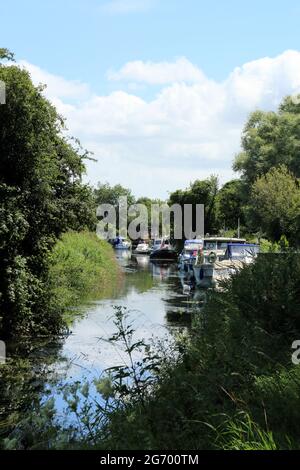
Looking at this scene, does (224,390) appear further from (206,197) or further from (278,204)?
(206,197)

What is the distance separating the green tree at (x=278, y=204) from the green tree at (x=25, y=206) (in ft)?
67.2

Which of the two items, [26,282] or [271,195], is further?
[271,195]

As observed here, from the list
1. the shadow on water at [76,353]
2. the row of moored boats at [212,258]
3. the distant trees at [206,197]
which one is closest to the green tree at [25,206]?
the shadow on water at [76,353]

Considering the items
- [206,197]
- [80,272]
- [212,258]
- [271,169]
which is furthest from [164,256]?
[80,272]

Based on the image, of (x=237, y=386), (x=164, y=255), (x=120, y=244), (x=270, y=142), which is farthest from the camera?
(x=120, y=244)

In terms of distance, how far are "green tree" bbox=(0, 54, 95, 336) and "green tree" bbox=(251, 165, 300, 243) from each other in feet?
67.2

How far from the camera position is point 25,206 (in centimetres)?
1616

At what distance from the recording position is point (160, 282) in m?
39.6

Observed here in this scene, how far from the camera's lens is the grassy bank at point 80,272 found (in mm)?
24461

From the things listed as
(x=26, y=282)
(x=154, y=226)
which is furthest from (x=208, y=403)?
(x=154, y=226)

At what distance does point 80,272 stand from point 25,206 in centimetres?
1420

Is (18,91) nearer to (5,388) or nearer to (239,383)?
(5,388)

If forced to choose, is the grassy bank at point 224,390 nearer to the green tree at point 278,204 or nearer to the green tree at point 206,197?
the green tree at point 278,204

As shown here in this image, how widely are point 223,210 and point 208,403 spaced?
6521 centimetres
